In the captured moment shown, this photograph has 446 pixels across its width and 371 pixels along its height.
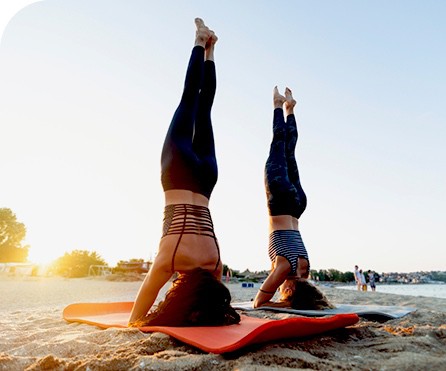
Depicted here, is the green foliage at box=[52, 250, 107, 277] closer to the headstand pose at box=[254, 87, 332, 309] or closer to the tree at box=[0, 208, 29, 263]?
the tree at box=[0, 208, 29, 263]

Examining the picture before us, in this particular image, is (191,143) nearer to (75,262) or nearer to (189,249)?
(189,249)

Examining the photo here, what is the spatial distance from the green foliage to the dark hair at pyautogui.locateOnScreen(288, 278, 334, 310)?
116 feet

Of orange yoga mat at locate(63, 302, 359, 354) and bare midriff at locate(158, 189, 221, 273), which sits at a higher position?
bare midriff at locate(158, 189, 221, 273)

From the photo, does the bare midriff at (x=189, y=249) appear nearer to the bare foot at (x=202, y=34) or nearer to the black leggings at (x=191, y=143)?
the black leggings at (x=191, y=143)

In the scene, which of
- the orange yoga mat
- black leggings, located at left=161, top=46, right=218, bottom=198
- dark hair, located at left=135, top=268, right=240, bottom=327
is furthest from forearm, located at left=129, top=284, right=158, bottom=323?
black leggings, located at left=161, top=46, right=218, bottom=198

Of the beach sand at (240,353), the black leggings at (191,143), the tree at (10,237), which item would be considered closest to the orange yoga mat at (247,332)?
the beach sand at (240,353)

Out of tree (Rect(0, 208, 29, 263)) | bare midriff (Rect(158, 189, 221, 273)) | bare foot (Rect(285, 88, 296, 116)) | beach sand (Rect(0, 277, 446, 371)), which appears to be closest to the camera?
beach sand (Rect(0, 277, 446, 371))

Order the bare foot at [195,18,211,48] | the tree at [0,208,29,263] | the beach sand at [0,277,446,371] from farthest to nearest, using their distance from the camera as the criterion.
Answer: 1. the tree at [0,208,29,263]
2. the bare foot at [195,18,211,48]
3. the beach sand at [0,277,446,371]

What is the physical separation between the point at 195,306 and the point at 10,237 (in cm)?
4657

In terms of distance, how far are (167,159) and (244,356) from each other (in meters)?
1.66

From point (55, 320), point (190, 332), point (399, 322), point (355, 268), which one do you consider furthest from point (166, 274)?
point (355, 268)

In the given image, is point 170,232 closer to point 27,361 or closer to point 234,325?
point 234,325

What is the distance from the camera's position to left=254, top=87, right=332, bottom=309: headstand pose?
13.0 feet

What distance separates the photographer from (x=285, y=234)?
14.2ft
